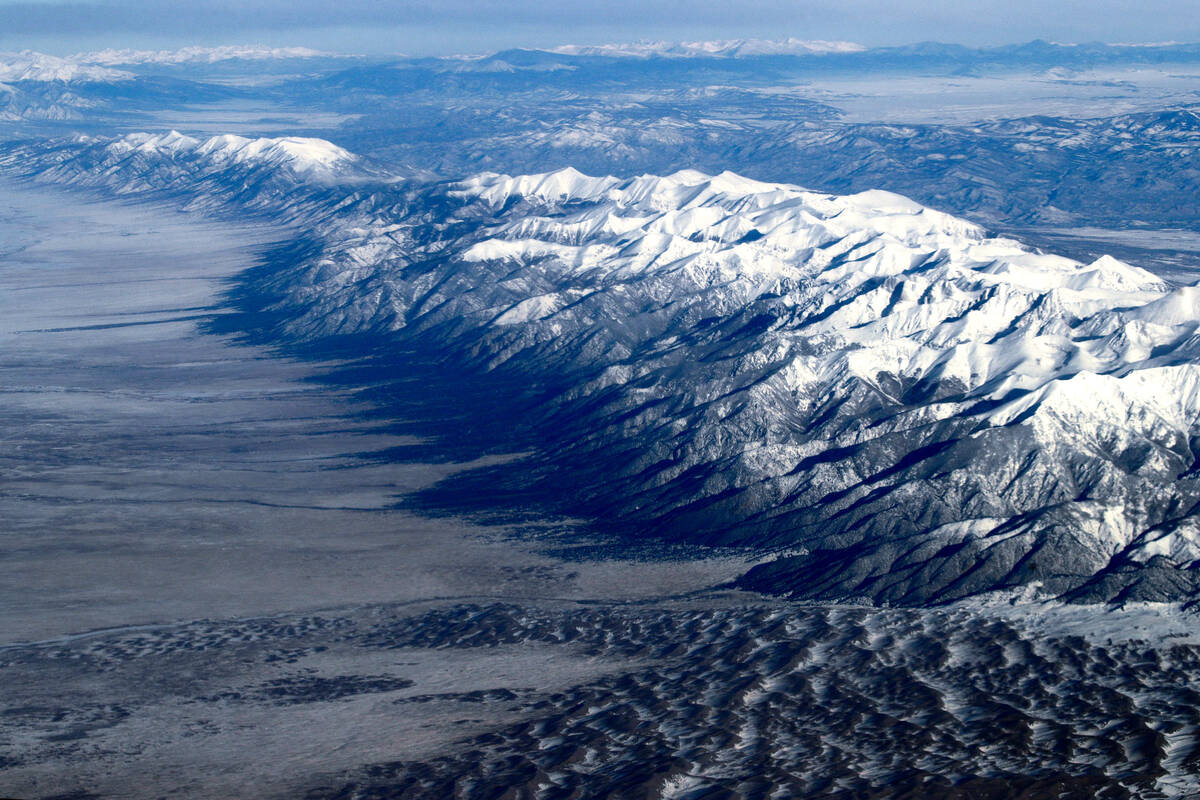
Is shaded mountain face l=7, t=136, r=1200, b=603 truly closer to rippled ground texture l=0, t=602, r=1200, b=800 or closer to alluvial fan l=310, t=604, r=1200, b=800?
rippled ground texture l=0, t=602, r=1200, b=800

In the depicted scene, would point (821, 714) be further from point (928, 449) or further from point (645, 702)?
point (928, 449)

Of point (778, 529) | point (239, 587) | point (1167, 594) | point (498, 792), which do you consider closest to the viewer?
point (498, 792)

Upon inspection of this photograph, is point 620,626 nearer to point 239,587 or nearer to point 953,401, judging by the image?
point 239,587

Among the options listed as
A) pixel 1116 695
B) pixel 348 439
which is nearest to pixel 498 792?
pixel 1116 695

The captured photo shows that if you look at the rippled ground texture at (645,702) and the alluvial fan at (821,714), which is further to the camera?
the rippled ground texture at (645,702)

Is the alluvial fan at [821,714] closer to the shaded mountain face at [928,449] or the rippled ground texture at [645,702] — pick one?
the rippled ground texture at [645,702]

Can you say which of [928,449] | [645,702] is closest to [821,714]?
[645,702]

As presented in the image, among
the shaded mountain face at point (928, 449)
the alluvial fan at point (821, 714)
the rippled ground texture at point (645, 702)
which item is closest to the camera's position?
the alluvial fan at point (821, 714)

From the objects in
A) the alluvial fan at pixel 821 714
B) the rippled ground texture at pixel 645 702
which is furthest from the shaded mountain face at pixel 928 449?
the alluvial fan at pixel 821 714
